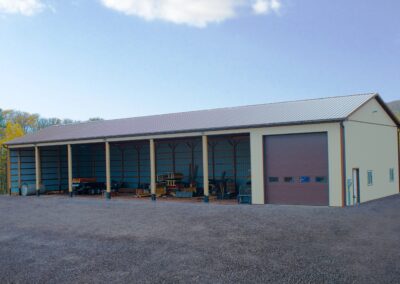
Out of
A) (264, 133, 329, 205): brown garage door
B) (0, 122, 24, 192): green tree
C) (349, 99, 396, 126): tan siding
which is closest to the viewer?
(264, 133, 329, 205): brown garage door

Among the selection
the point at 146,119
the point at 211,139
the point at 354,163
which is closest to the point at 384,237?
the point at 354,163

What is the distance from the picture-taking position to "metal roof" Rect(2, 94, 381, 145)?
21594 millimetres

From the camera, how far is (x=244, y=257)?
10352 millimetres

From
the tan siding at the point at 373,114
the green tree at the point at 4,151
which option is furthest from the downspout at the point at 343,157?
the green tree at the point at 4,151

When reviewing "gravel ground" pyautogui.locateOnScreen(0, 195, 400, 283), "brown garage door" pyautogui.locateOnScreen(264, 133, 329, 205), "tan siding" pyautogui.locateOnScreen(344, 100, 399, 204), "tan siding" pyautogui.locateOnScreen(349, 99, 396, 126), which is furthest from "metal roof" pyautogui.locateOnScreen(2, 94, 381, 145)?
"gravel ground" pyautogui.locateOnScreen(0, 195, 400, 283)

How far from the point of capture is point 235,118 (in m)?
25.1

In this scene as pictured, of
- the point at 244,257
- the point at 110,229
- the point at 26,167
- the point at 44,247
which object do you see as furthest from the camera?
the point at 26,167

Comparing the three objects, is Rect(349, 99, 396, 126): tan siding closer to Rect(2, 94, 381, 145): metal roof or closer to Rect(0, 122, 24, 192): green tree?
Rect(2, 94, 381, 145): metal roof

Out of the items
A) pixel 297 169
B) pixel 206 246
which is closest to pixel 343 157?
pixel 297 169

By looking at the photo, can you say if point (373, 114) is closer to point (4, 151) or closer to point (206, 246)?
point (206, 246)

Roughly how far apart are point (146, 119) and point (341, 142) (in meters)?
17.3

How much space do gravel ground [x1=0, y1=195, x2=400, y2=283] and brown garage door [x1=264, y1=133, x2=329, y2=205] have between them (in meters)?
1.66

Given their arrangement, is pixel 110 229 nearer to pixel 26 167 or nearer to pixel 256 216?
pixel 256 216

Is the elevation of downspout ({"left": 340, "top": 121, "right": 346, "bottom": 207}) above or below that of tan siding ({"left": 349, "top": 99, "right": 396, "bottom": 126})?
below
